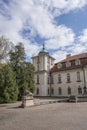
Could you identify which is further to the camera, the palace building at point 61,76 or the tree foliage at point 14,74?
the palace building at point 61,76

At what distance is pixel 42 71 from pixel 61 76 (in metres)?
5.70

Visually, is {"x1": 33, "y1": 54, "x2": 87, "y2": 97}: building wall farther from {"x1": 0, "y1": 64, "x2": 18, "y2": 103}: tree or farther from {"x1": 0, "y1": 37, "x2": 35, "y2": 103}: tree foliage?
{"x1": 0, "y1": 64, "x2": 18, "y2": 103}: tree

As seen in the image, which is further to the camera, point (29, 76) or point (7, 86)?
point (29, 76)

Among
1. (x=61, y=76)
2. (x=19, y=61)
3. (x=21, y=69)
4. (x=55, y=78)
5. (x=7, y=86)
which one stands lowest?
(x=7, y=86)

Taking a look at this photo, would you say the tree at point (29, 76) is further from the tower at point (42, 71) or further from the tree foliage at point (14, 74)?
the tower at point (42, 71)

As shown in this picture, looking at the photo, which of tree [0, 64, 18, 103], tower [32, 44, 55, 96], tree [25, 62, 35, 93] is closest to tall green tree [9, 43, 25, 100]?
tree [25, 62, 35, 93]

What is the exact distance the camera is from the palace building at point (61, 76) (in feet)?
120

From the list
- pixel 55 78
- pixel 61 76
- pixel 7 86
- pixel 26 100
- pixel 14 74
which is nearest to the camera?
pixel 26 100

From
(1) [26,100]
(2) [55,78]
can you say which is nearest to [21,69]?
(1) [26,100]

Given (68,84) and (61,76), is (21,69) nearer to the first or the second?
(61,76)

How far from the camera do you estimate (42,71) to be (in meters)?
41.8

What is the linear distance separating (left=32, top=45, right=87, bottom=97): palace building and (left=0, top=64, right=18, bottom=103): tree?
17.3 m

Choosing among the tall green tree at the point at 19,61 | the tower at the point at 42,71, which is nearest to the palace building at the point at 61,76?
the tower at the point at 42,71

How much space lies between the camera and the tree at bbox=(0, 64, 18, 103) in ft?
77.1
